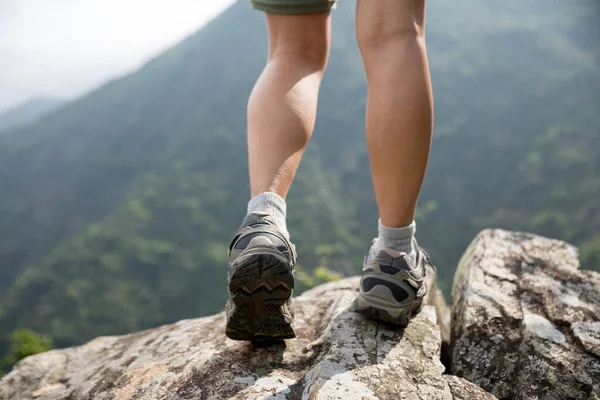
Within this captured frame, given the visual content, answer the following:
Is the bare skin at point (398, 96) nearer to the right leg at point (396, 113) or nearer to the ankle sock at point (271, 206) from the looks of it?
the right leg at point (396, 113)

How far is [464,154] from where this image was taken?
211 feet

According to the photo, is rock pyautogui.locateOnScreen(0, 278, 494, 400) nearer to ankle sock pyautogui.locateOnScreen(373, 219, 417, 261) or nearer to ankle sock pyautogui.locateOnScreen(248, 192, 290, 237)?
ankle sock pyautogui.locateOnScreen(373, 219, 417, 261)

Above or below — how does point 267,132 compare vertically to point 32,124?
below

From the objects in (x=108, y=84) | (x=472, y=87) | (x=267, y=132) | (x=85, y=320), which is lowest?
(x=85, y=320)

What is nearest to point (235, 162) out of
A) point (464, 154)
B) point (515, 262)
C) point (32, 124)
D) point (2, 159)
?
point (464, 154)

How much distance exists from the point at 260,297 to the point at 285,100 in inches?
21.0

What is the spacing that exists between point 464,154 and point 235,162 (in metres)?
31.6

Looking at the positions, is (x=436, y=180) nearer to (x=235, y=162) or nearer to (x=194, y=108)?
(x=235, y=162)

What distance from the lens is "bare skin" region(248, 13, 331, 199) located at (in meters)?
1.24

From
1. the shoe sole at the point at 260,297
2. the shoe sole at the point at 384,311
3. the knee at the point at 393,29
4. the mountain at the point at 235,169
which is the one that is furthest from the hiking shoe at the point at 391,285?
the mountain at the point at 235,169

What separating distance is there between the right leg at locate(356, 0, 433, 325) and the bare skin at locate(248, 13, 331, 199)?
178mm

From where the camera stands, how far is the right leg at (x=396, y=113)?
1.16m

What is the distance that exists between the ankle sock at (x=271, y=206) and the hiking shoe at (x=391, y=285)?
0.28 m

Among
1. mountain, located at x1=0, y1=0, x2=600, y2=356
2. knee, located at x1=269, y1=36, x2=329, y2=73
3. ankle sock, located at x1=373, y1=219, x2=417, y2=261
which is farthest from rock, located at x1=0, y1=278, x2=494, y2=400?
mountain, located at x1=0, y1=0, x2=600, y2=356
